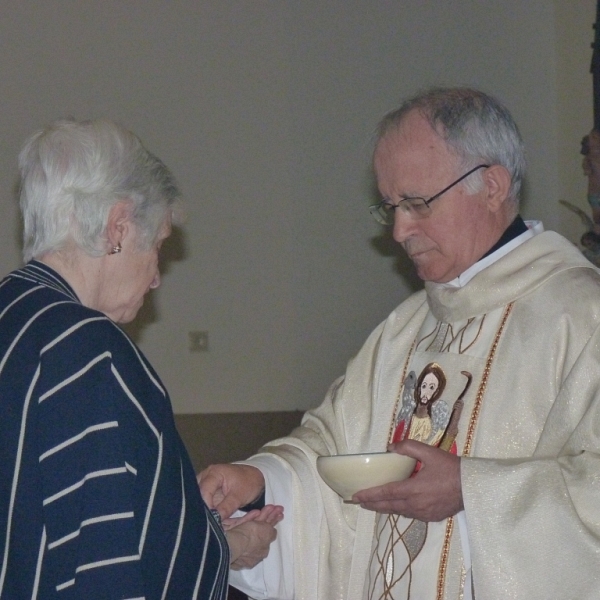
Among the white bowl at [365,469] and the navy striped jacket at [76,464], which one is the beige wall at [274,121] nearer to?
the white bowl at [365,469]

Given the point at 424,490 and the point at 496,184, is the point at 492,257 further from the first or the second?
the point at 424,490

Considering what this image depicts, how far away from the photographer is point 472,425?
8.31 ft

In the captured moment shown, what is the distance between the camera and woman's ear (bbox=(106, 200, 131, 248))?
209 centimetres

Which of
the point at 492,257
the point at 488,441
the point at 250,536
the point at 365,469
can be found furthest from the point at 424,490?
the point at 492,257

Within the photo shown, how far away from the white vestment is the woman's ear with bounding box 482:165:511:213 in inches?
5.1

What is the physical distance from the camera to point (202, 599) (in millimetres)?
2016

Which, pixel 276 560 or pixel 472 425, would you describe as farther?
pixel 276 560

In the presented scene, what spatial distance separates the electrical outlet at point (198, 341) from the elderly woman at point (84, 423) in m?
3.93

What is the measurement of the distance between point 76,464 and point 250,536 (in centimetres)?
80

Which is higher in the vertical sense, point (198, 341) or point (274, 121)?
point (274, 121)

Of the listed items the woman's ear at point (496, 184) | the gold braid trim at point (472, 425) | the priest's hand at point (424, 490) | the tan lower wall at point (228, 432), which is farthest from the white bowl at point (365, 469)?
the tan lower wall at point (228, 432)

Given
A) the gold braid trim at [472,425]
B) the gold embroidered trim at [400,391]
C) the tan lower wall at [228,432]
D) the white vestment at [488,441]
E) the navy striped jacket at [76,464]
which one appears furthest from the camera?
the tan lower wall at [228,432]

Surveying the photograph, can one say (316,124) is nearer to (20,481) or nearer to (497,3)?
(497,3)

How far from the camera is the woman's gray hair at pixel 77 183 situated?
81.0 inches
